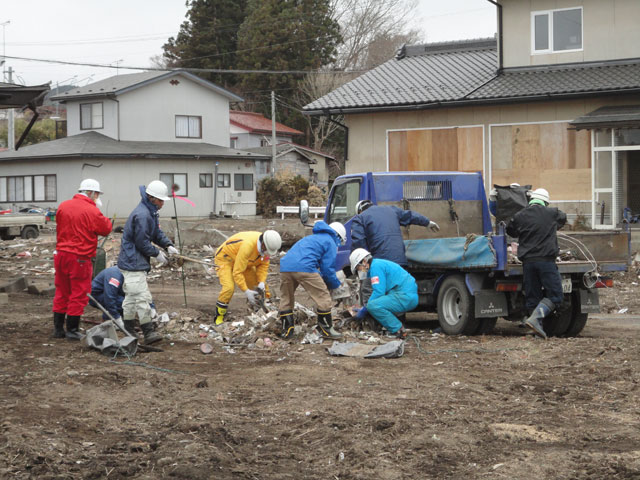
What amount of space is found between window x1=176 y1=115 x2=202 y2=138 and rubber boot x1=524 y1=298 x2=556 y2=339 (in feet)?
111

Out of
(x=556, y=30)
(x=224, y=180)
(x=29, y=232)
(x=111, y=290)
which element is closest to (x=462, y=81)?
(x=556, y=30)

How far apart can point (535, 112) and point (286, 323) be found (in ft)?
43.2

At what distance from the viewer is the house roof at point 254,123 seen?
5569cm

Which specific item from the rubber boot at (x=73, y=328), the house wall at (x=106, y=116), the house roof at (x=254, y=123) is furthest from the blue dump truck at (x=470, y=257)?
the house roof at (x=254, y=123)

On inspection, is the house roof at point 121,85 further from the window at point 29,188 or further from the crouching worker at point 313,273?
the crouching worker at point 313,273

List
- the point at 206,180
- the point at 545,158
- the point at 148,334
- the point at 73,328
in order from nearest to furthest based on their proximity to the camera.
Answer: the point at 148,334 < the point at 73,328 < the point at 545,158 < the point at 206,180

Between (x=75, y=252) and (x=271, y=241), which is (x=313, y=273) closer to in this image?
(x=271, y=241)

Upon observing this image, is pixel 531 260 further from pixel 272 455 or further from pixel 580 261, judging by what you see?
pixel 272 455

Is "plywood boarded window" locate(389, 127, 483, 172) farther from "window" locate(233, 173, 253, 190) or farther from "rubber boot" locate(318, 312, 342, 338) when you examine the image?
"window" locate(233, 173, 253, 190)

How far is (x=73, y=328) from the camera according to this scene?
404 inches

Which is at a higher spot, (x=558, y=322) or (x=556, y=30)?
(x=556, y=30)

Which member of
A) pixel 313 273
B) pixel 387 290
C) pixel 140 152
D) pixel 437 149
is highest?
pixel 140 152

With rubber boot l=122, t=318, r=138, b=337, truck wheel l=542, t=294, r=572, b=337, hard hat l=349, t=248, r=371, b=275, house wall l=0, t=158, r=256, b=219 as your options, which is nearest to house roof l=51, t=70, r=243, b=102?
house wall l=0, t=158, r=256, b=219

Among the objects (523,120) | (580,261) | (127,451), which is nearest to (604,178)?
(523,120)
